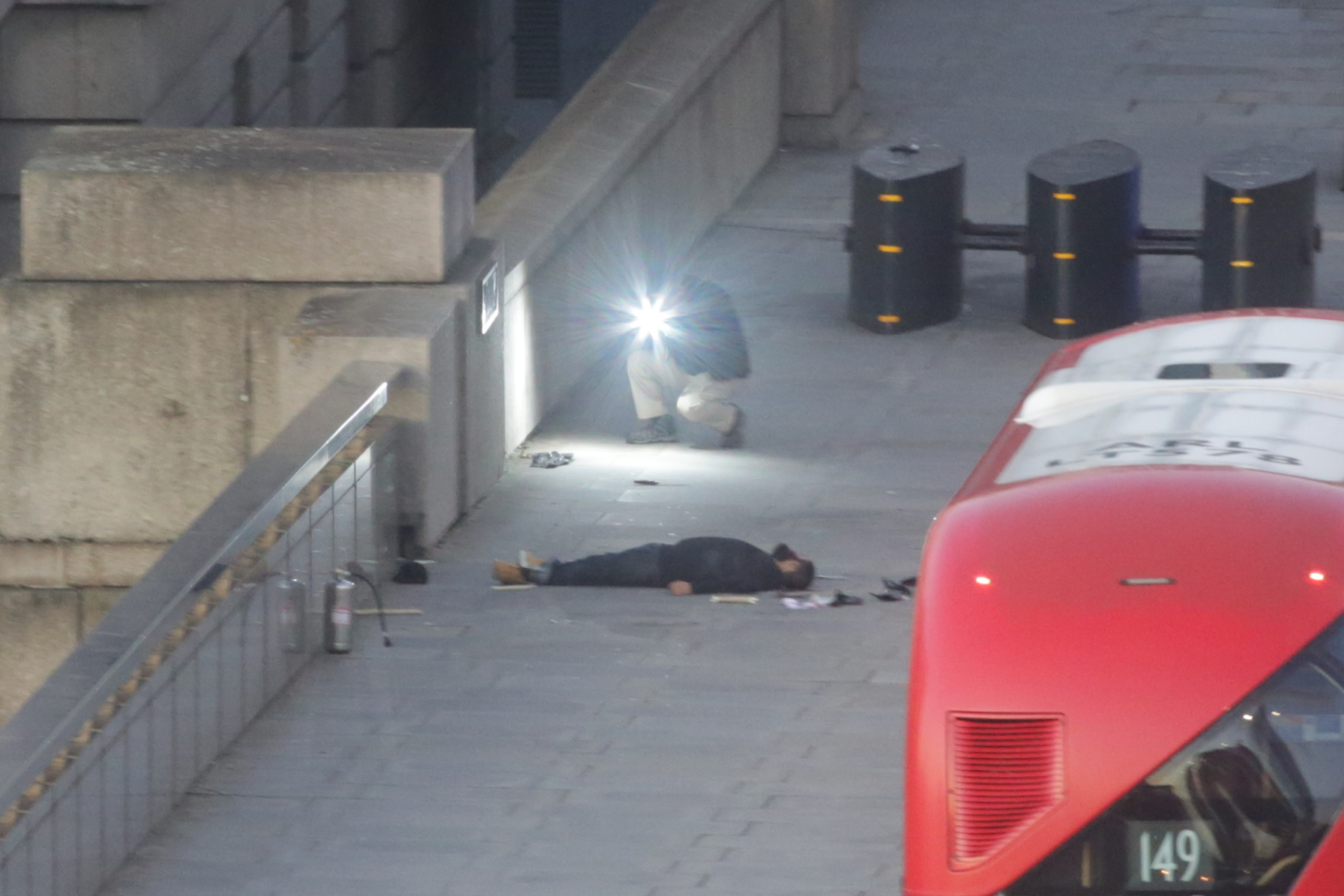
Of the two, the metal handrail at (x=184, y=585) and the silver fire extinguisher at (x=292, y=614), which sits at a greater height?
the metal handrail at (x=184, y=585)

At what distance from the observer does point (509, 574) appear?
12031mm

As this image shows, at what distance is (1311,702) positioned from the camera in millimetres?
6402

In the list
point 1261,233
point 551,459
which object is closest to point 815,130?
point 1261,233

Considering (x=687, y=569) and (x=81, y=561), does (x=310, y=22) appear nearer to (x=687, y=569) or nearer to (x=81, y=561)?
(x=81, y=561)

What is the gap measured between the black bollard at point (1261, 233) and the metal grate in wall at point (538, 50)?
14.9 m

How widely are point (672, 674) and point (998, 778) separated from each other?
4344mm

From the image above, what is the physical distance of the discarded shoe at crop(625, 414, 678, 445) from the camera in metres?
14.9

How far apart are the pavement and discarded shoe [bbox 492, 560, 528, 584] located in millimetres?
102

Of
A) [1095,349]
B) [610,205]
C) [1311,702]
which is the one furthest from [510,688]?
[610,205]

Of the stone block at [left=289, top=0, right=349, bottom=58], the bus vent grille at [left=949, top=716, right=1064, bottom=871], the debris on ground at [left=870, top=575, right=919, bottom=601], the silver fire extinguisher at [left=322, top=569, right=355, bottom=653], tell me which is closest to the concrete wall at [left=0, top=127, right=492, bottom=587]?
the silver fire extinguisher at [left=322, top=569, right=355, bottom=653]

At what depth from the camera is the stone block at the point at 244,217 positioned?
42.6ft

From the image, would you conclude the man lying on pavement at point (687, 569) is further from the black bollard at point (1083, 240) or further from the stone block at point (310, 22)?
the stone block at point (310, 22)

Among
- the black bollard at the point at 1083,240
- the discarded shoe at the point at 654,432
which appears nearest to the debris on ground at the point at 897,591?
the discarded shoe at the point at 654,432

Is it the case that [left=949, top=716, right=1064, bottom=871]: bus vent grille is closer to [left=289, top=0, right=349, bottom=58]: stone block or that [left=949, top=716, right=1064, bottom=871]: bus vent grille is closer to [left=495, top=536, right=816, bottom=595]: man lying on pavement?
[left=495, top=536, right=816, bottom=595]: man lying on pavement
